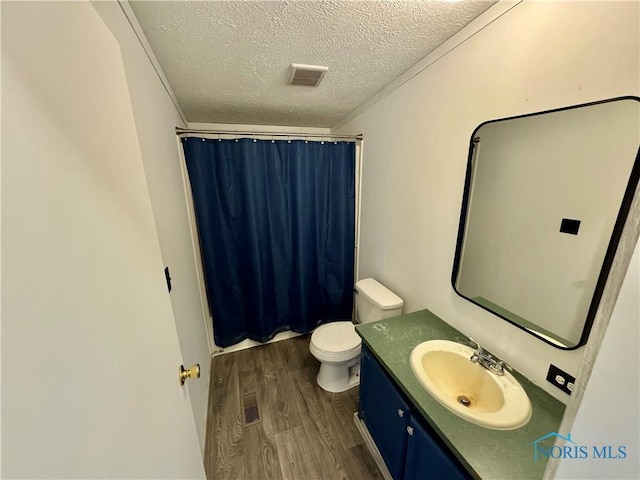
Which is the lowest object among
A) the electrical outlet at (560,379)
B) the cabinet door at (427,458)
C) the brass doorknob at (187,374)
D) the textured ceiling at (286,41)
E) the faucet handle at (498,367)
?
the cabinet door at (427,458)

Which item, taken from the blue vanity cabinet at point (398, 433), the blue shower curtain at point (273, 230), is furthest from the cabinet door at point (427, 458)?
the blue shower curtain at point (273, 230)

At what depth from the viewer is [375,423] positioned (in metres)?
1.36

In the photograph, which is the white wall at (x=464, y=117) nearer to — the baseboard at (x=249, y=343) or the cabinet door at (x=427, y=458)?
the cabinet door at (x=427, y=458)

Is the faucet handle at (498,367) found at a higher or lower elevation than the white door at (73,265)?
lower

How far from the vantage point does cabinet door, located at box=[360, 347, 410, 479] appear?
3.65 feet

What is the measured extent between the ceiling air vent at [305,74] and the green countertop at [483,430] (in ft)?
5.03

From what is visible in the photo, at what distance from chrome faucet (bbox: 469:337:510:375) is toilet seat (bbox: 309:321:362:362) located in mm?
828

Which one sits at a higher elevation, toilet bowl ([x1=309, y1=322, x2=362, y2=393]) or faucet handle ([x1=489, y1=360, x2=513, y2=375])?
faucet handle ([x1=489, y1=360, x2=513, y2=375])

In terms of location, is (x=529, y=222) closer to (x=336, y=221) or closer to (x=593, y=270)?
(x=593, y=270)

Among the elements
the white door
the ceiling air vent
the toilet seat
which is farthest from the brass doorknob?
the ceiling air vent

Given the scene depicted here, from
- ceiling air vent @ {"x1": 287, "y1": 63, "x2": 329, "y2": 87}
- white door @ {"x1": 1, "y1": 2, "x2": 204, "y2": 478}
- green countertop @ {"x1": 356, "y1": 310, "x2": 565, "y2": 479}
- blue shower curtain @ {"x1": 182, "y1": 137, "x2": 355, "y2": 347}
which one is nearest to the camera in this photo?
white door @ {"x1": 1, "y1": 2, "x2": 204, "y2": 478}

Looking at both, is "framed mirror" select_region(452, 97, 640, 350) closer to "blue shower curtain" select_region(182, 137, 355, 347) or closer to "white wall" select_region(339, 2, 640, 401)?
"white wall" select_region(339, 2, 640, 401)

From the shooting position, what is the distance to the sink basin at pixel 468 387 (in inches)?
34.3

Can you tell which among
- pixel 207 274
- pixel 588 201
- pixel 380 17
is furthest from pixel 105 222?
pixel 207 274
